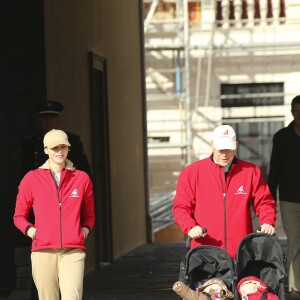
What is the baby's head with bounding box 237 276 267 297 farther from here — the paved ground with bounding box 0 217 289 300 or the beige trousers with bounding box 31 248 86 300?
the paved ground with bounding box 0 217 289 300

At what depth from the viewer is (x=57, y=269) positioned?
29.0ft

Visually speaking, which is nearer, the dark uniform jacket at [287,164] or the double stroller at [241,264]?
the double stroller at [241,264]

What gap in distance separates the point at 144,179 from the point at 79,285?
11.1 m

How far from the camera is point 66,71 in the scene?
13.3 meters

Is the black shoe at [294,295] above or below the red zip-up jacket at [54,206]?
below

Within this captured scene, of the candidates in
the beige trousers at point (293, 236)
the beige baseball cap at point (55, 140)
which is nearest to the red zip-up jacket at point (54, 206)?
the beige baseball cap at point (55, 140)

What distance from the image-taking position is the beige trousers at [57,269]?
28.7 feet

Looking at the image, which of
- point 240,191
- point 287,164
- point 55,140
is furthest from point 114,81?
point 240,191

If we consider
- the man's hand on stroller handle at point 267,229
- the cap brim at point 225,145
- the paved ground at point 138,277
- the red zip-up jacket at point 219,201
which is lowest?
the paved ground at point 138,277

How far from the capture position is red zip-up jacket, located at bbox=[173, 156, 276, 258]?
27.7 ft

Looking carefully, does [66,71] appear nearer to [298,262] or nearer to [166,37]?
[298,262]

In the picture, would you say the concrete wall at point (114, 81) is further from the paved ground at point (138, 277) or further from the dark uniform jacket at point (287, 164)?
the dark uniform jacket at point (287, 164)

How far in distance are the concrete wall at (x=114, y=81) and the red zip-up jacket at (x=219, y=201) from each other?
415 centimetres

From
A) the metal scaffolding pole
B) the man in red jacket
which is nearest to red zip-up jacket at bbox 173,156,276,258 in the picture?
the man in red jacket
